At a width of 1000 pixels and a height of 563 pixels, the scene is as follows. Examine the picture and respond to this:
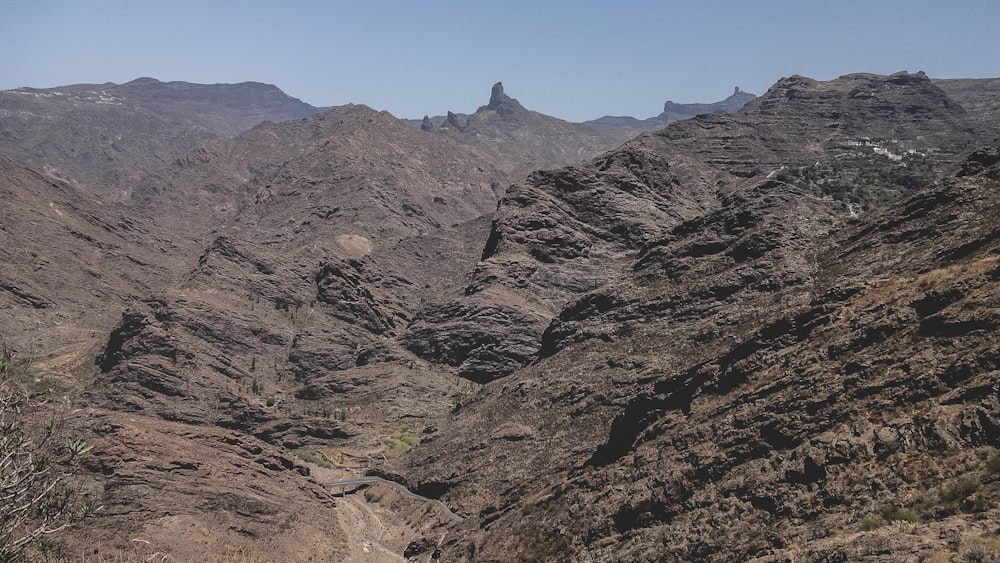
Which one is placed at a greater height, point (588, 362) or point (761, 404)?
point (761, 404)

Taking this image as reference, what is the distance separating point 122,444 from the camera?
143 feet

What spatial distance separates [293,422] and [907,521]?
62.7 metres

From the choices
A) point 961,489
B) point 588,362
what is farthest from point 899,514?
point 588,362

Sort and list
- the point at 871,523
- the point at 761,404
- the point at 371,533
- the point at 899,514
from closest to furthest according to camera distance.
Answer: the point at 899,514 < the point at 871,523 < the point at 761,404 < the point at 371,533

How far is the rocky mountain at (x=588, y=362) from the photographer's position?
26.2 metres

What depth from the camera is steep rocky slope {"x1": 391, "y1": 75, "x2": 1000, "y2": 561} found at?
2247 centimetres

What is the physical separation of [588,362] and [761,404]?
3002 cm

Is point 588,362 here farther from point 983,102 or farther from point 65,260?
point 983,102

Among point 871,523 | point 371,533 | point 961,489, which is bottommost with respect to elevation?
point 371,533

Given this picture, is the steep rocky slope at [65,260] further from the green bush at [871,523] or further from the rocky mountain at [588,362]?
the green bush at [871,523]

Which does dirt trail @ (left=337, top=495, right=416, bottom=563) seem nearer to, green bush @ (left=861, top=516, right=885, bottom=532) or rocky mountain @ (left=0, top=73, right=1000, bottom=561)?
rocky mountain @ (left=0, top=73, right=1000, bottom=561)

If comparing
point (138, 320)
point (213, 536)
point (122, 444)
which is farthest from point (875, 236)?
point (138, 320)

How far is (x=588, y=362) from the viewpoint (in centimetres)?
6272

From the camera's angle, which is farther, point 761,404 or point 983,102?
point 983,102
